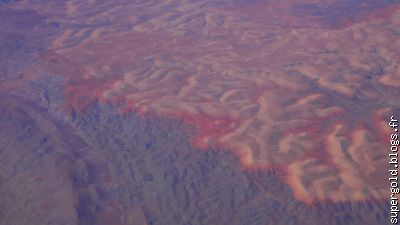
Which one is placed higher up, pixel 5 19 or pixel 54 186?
pixel 5 19

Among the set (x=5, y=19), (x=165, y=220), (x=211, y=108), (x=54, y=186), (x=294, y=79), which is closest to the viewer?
(x=165, y=220)

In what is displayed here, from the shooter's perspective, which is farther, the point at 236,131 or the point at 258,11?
the point at 258,11

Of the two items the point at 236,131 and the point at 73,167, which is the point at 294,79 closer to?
the point at 236,131

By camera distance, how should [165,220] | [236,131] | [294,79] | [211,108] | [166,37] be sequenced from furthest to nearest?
[166,37] < [294,79] < [211,108] < [236,131] < [165,220]

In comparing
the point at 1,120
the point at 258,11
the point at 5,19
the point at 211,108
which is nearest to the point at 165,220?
the point at 211,108

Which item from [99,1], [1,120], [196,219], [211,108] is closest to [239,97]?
[211,108]

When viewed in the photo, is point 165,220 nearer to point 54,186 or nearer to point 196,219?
point 196,219
